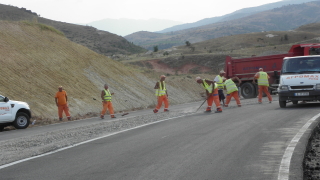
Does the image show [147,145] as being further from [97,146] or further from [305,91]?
[305,91]

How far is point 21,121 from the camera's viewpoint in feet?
58.3

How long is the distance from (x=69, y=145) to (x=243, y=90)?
20.7m

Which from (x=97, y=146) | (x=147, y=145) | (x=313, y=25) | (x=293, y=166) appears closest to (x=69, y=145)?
(x=97, y=146)

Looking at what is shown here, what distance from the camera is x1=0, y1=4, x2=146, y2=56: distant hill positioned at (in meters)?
86.6

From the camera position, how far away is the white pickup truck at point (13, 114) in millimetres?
16953

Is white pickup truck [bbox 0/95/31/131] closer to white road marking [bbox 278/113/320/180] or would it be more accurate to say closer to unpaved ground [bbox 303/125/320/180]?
white road marking [bbox 278/113/320/180]

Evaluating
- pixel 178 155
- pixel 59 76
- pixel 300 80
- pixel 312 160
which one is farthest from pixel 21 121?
pixel 312 160

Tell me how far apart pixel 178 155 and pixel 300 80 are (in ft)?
31.0

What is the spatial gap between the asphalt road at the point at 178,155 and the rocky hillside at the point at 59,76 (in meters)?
13.7

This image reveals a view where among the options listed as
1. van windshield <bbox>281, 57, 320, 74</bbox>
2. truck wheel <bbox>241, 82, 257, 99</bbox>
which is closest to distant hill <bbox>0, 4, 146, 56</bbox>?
truck wheel <bbox>241, 82, 257, 99</bbox>

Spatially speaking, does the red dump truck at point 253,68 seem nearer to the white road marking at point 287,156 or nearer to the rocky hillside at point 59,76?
the rocky hillside at point 59,76

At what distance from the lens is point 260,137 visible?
9727 millimetres

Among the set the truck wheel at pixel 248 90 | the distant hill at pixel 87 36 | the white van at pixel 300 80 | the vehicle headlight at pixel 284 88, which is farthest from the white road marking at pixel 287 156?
the distant hill at pixel 87 36

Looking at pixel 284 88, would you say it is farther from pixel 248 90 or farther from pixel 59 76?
pixel 59 76
